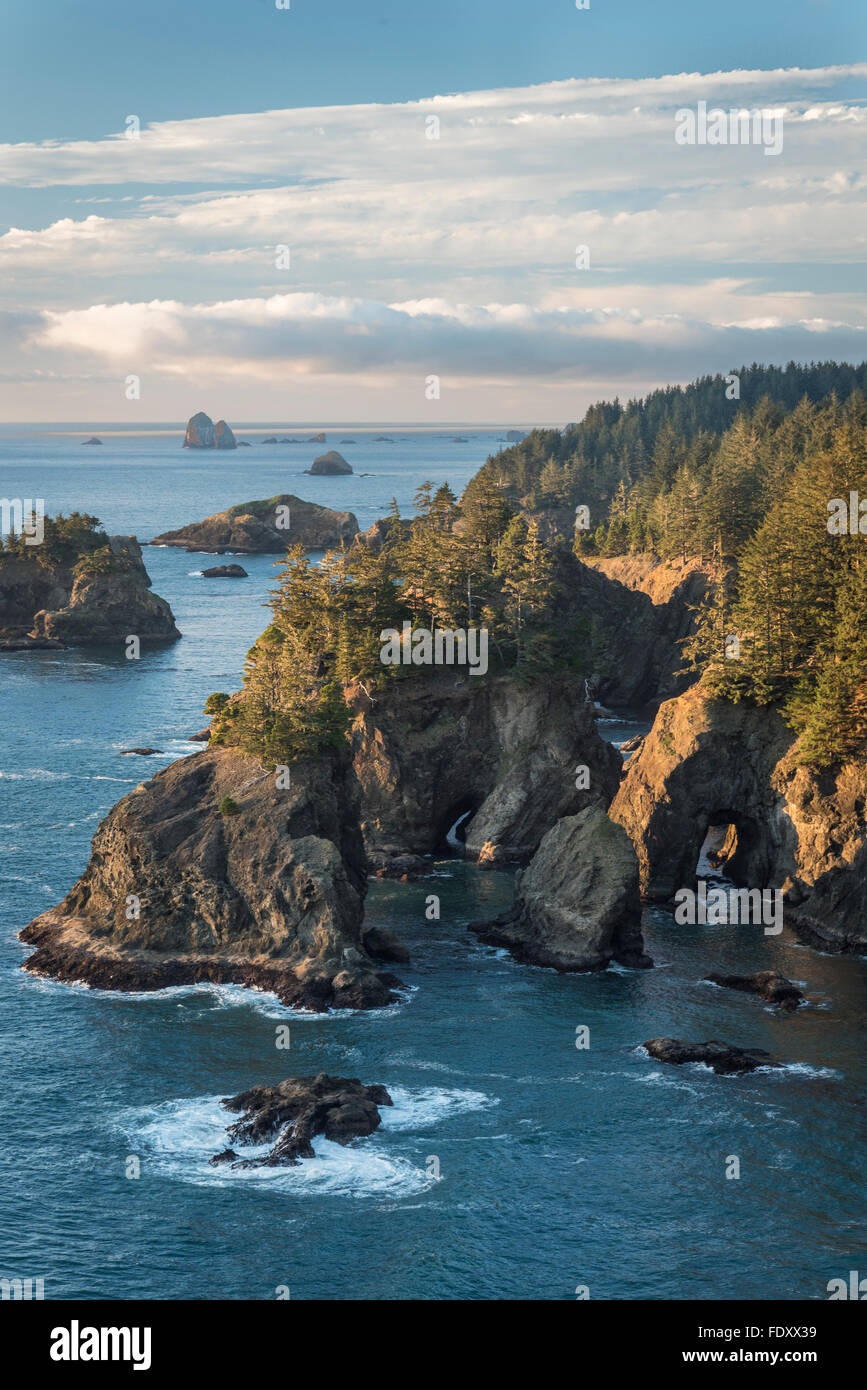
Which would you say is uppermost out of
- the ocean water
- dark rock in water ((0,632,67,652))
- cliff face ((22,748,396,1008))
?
dark rock in water ((0,632,67,652))

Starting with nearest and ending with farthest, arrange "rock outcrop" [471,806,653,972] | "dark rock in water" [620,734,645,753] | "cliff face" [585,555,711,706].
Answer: "rock outcrop" [471,806,653,972]
"dark rock in water" [620,734,645,753]
"cliff face" [585,555,711,706]

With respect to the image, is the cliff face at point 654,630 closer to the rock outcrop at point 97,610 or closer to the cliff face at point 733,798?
the cliff face at point 733,798

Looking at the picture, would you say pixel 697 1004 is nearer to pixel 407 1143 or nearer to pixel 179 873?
pixel 407 1143

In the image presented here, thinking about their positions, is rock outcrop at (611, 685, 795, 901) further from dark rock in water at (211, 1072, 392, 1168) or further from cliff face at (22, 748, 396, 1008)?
dark rock in water at (211, 1072, 392, 1168)

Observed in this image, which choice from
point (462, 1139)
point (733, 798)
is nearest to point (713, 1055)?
point (462, 1139)

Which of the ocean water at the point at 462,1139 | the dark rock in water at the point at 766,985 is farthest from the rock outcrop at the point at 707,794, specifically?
the dark rock in water at the point at 766,985

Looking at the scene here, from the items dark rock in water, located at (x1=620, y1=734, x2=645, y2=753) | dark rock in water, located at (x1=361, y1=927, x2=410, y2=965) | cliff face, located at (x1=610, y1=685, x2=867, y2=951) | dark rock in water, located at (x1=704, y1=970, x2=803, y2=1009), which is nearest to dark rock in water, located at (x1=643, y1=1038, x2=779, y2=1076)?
dark rock in water, located at (x1=704, y1=970, x2=803, y2=1009)
